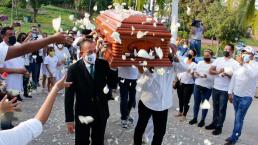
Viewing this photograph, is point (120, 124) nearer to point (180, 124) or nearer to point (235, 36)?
point (180, 124)

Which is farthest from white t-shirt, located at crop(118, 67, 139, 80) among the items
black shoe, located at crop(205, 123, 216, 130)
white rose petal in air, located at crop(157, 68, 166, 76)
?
white rose petal in air, located at crop(157, 68, 166, 76)

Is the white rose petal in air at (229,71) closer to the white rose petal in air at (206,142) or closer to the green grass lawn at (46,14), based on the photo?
the white rose petal in air at (206,142)

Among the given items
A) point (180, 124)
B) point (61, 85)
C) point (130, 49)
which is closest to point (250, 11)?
point (180, 124)

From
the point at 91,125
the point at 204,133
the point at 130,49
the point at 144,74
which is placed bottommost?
the point at 204,133

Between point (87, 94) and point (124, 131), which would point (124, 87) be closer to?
point (124, 131)

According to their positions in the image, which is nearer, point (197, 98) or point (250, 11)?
point (197, 98)

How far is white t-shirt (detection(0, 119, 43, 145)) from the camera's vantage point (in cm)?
226

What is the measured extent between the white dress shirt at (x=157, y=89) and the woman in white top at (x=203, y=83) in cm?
266

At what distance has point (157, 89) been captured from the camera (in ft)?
20.8

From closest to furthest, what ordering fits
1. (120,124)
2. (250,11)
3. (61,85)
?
1. (61,85)
2. (120,124)
3. (250,11)

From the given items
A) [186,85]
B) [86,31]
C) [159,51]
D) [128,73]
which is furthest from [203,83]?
[159,51]

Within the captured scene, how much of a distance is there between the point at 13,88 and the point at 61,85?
5005 millimetres

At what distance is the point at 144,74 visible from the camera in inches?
253

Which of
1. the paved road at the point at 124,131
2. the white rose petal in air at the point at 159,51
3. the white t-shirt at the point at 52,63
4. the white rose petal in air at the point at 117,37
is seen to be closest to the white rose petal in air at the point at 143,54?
the white rose petal in air at the point at 159,51
